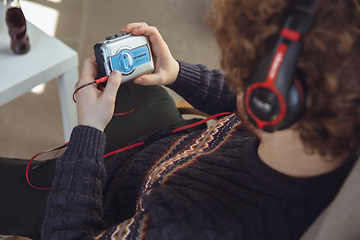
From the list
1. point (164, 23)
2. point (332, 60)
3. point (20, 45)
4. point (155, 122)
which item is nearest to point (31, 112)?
point (20, 45)

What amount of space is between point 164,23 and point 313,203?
1.64m

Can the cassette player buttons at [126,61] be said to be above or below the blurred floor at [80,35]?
above

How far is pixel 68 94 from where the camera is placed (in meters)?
1.06

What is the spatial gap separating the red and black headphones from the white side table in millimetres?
707

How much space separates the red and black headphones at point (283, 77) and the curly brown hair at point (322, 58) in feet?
0.04

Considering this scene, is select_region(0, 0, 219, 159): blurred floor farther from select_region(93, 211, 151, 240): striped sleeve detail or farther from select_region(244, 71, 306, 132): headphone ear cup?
select_region(244, 71, 306, 132): headphone ear cup

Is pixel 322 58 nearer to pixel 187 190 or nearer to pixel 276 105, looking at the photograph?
pixel 276 105

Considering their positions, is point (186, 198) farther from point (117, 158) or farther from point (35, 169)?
point (35, 169)

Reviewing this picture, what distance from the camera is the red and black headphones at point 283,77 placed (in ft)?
1.19

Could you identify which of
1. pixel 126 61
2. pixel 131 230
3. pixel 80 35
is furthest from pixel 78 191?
pixel 80 35

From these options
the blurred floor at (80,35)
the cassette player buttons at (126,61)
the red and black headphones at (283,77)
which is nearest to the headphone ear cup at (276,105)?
the red and black headphones at (283,77)

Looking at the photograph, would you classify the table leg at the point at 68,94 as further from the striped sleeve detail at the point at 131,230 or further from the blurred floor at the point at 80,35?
the striped sleeve detail at the point at 131,230

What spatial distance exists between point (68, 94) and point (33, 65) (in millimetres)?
174

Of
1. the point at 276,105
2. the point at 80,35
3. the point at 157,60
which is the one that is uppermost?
the point at 276,105
